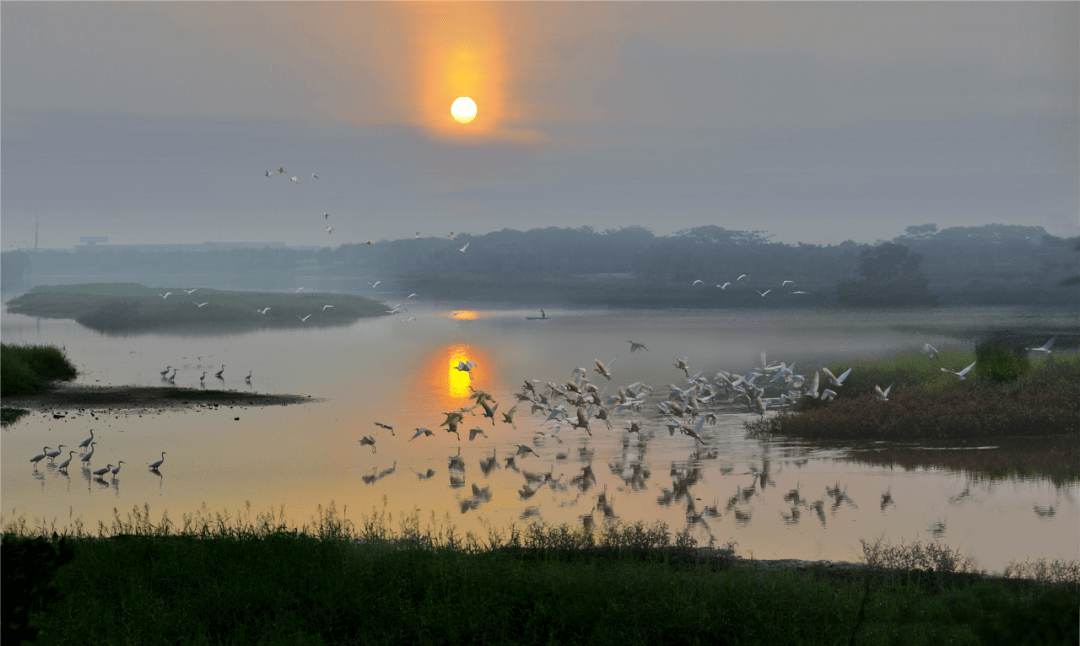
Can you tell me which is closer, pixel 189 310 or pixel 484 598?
pixel 484 598

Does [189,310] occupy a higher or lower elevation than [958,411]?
higher

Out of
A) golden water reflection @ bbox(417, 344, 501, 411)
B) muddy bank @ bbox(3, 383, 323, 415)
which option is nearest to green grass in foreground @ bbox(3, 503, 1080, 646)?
golden water reflection @ bbox(417, 344, 501, 411)

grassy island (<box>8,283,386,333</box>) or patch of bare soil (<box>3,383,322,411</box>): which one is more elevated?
grassy island (<box>8,283,386,333</box>)

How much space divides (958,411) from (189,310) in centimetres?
9883

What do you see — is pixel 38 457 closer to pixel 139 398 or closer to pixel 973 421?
pixel 139 398

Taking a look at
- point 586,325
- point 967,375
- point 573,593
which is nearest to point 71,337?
point 586,325

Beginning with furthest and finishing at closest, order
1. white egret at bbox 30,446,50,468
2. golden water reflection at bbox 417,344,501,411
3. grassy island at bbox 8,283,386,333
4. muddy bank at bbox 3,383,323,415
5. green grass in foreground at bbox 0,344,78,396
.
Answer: grassy island at bbox 8,283,386,333
golden water reflection at bbox 417,344,501,411
green grass in foreground at bbox 0,344,78,396
muddy bank at bbox 3,383,323,415
white egret at bbox 30,446,50,468

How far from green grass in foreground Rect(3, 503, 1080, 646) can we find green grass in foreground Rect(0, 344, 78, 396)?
25.4 metres

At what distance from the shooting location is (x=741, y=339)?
250 ft

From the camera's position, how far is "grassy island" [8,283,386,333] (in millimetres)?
97500

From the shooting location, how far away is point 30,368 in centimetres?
3766

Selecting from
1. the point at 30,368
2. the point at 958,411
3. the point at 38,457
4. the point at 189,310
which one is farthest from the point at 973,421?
the point at 189,310

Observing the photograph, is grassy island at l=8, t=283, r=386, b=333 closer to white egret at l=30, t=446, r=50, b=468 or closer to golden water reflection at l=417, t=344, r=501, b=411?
golden water reflection at l=417, t=344, r=501, b=411

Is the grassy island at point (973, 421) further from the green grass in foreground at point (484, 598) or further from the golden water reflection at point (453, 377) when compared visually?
the golden water reflection at point (453, 377)
